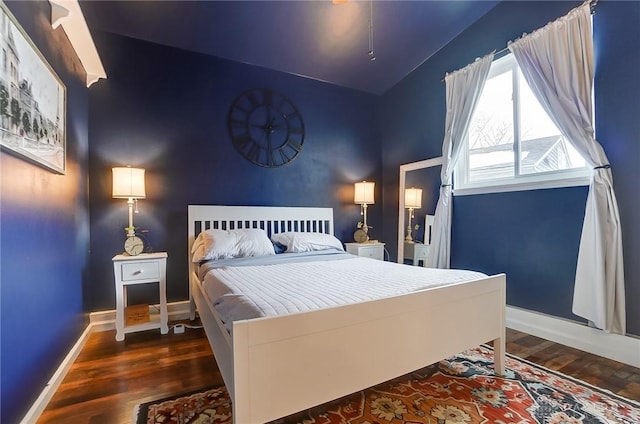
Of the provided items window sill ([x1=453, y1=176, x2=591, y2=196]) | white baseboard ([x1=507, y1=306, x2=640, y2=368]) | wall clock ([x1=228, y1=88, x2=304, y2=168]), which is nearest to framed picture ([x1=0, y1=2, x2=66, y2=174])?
wall clock ([x1=228, y1=88, x2=304, y2=168])

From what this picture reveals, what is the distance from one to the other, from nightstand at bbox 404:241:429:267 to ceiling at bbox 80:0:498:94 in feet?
Answer: 7.71

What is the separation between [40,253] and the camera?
5.27ft

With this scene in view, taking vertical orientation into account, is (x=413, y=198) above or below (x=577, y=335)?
above

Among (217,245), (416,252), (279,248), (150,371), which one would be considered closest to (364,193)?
(416,252)

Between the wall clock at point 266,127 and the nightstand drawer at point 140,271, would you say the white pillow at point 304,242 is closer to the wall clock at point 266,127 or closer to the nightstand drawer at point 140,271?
the wall clock at point 266,127

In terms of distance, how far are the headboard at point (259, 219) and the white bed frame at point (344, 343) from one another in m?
1.41

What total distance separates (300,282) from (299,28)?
8.45 ft

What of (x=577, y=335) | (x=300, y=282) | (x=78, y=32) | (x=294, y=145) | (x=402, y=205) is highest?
(x=78, y=32)

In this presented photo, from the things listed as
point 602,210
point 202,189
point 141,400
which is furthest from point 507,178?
point 141,400

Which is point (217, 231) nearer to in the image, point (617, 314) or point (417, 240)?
point (417, 240)

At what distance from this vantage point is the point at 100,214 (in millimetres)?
2715

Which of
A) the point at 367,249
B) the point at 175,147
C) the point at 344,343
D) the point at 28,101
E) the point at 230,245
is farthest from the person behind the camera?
the point at 367,249

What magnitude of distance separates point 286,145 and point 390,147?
5.22 ft

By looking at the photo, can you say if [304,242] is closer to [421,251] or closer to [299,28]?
[421,251]
